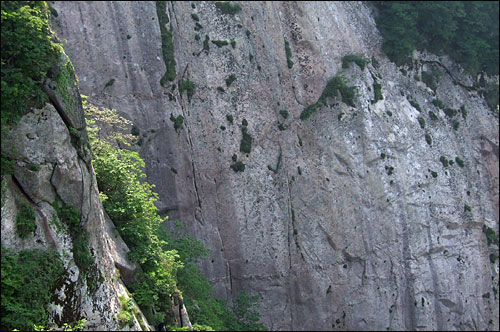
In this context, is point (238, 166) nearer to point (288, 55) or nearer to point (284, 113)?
point (284, 113)

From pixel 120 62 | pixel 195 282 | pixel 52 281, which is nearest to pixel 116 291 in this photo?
pixel 52 281

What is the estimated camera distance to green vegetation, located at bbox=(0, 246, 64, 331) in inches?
416

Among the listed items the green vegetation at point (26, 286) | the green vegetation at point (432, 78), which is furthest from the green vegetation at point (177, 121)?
the green vegetation at point (432, 78)

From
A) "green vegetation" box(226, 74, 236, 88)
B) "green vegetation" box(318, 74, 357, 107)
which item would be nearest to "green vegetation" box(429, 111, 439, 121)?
"green vegetation" box(318, 74, 357, 107)

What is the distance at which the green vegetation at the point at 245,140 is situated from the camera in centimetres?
2711

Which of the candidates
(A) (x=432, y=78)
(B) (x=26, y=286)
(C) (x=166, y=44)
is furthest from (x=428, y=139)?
(B) (x=26, y=286)

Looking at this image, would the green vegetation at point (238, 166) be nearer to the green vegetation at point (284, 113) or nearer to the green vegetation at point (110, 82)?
the green vegetation at point (284, 113)

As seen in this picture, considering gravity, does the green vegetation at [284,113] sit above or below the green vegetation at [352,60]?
below

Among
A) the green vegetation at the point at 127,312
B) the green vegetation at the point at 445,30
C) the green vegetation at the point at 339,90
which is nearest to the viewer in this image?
the green vegetation at the point at 127,312

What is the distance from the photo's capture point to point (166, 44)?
26344 mm

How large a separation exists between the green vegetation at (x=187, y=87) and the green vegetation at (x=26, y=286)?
15.8m

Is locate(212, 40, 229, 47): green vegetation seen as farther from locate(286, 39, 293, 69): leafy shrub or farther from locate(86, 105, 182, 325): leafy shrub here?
locate(86, 105, 182, 325): leafy shrub

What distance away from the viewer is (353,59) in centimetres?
3016

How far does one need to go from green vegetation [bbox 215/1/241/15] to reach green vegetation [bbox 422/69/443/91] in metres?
12.3
